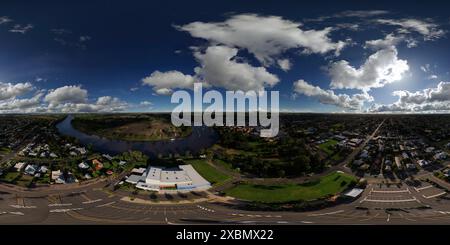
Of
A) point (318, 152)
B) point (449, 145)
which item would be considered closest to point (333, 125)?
point (318, 152)

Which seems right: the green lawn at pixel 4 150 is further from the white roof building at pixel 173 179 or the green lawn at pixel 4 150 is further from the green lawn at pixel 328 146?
the green lawn at pixel 328 146

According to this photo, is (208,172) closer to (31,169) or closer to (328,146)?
(328,146)

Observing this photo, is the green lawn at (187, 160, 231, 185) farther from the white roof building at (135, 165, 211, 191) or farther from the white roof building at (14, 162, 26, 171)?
the white roof building at (14, 162, 26, 171)

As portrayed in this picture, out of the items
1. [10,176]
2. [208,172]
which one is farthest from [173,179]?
[10,176]

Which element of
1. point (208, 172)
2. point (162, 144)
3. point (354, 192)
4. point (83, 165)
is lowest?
point (354, 192)

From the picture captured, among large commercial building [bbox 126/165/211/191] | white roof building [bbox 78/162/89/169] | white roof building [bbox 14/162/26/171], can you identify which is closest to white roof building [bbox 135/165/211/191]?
large commercial building [bbox 126/165/211/191]
